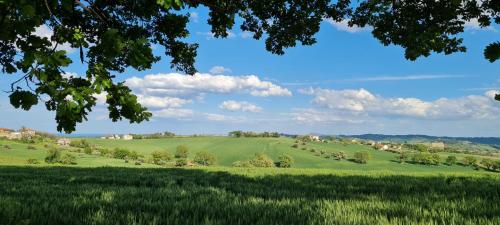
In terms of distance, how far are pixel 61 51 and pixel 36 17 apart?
383mm

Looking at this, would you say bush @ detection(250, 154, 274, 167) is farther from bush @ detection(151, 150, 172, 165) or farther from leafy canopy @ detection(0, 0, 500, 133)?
leafy canopy @ detection(0, 0, 500, 133)

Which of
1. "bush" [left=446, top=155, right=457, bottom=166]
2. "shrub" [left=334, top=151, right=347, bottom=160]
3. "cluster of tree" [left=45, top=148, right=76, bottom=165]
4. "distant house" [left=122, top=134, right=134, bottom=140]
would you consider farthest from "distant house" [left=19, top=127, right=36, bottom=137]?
"bush" [left=446, top=155, right=457, bottom=166]

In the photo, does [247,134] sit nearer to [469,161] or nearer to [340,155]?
[340,155]

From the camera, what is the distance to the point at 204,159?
96.8 meters

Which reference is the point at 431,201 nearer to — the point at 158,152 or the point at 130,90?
the point at 130,90

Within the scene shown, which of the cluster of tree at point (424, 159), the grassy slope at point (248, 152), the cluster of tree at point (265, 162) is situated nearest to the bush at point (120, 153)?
the grassy slope at point (248, 152)

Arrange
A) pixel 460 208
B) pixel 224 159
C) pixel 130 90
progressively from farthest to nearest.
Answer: pixel 224 159 < pixel 460 208 < pixel 130 90

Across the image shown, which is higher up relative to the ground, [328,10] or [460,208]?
[328,10]

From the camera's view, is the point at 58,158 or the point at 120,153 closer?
the point at 58,158

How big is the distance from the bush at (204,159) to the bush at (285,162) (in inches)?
640

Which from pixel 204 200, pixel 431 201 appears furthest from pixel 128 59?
pixel 431 201

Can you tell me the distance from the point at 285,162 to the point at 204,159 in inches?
777

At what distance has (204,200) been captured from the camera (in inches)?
281

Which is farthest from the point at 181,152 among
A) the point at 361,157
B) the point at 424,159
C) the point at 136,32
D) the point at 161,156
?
the point at 136,32
